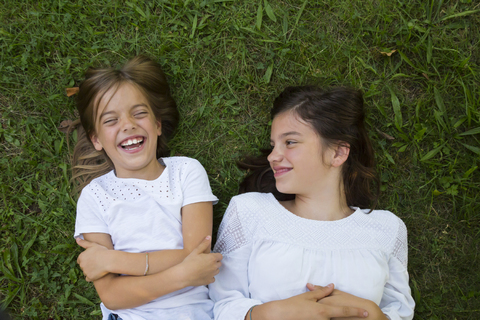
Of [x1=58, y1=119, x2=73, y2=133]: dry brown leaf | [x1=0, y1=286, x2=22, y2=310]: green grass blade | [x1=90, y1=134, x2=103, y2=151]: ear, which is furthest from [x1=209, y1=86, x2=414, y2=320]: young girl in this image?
[x1=0, y1=286, x2=22, y2=310]: green grass blade

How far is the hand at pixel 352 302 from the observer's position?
2424 mm

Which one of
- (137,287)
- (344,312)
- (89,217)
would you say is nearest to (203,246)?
(137,287)

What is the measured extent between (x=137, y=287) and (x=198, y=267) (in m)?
0.45

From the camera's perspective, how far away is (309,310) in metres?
2.37

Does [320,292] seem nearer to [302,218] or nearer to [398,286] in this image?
[302,218]

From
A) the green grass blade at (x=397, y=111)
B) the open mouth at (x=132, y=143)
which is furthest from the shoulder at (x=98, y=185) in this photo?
the green grass blade at (x=397, y=111)

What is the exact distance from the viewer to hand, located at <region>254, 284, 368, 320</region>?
7.79 feet

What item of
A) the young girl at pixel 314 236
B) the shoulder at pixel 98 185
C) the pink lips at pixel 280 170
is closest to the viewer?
the young girl at pixel 314 236

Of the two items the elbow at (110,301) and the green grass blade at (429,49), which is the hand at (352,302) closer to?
the elbow at (110,301)

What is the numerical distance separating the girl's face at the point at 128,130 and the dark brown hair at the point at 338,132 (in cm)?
83

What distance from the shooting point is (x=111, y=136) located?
9.13 feet

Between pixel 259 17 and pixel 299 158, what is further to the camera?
pixel 259 17

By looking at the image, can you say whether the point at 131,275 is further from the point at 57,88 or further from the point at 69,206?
the point at 57,88

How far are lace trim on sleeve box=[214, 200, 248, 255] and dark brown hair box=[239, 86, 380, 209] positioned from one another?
476 millimetres
